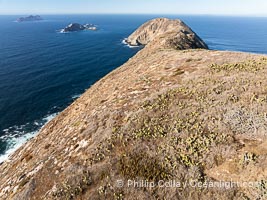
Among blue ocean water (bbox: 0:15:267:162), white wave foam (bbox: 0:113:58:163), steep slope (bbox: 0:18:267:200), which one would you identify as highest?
steep slope (bbox: 0:18:267:200)

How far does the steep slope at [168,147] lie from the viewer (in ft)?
34.0

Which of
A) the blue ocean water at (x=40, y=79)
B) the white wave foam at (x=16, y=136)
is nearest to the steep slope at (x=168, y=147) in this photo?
the white wave foam at (x=16, y=136)

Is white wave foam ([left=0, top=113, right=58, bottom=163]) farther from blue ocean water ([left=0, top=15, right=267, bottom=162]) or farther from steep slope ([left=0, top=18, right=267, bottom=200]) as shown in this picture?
steep slope ([left=0, top=18, right=267, bottom=200])

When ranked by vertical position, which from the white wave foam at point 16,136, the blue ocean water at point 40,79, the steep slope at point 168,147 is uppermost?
the steep slope at point 168,147

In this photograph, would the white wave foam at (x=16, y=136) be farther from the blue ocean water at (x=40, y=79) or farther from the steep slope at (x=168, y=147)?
the steep slope at (x=168, y=147)

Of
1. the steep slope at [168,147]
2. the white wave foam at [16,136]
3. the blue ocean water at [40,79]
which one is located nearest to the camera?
the steep slope at [168,147]

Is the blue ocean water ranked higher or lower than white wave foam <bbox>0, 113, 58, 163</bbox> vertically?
higher

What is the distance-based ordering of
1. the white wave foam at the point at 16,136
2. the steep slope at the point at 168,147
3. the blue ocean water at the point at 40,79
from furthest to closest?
the blue ocean water at the point at 40,79 < the white wave foam at the point at 16,136 < the steep slope at the point at 168,147

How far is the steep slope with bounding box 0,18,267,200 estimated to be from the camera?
34.0 ft

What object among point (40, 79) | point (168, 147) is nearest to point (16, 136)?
point (40, 79)

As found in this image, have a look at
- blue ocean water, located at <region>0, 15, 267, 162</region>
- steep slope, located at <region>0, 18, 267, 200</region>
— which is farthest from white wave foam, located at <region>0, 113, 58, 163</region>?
steep slope, located at <region>0, 18, 267, 200</region>

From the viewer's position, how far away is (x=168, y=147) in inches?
486

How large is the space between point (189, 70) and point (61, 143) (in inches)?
592

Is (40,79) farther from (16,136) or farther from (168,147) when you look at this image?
(168,147)
